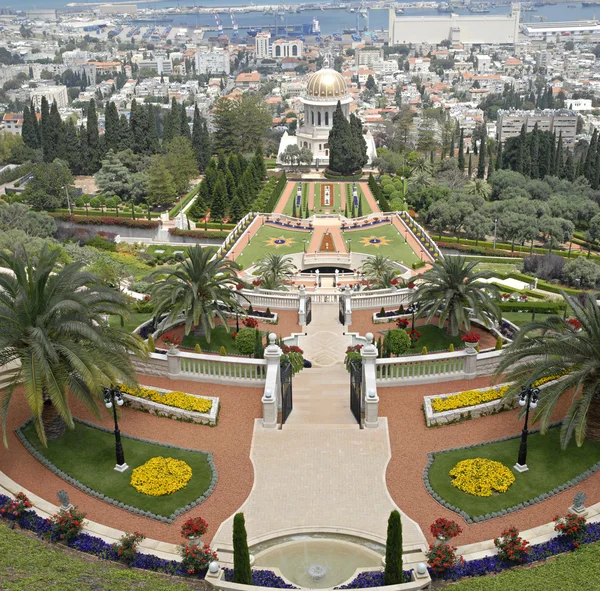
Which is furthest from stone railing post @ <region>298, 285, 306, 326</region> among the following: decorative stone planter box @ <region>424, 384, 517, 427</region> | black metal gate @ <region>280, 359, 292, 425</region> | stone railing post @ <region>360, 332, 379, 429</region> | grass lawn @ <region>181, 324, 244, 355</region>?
decorative stone planter box @ <region>424, 384, 517, 427</region>

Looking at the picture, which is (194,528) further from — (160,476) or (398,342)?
(398,342)

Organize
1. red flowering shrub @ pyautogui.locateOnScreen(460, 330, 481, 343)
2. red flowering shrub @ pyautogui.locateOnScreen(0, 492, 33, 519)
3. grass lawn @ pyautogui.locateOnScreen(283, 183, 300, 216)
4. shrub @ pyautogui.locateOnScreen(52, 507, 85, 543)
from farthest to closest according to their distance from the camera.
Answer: grass lawn @ pyautogui.locateOnScreen(283, 183, 300, 216), red flowering shrub @ pyautogui.locateOnScreen(460, 330, 481, 343), red flowering shrub @ pyautogui.locateOnScreen(0, 492, 33, 519), shrub @ pyautogui.locateOnScreen(52, 507, 85, 543)

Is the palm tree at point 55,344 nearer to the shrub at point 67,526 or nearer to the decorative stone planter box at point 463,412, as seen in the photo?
the shrub at point 67,526

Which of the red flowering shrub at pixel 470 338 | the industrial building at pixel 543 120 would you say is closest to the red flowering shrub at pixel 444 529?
the red flowering shrub at pixel 470 338

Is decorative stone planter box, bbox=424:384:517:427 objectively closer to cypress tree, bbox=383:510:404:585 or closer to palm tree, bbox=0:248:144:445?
cypress tree, bbox=383:510:404:585

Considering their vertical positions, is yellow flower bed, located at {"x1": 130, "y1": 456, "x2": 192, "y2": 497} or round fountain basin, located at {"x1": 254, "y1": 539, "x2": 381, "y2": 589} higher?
yellow flower bed, located at {"x1": 130, "y1": 456, "x2": 192, "y2": 497}

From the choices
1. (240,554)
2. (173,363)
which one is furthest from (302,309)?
(240,554)
